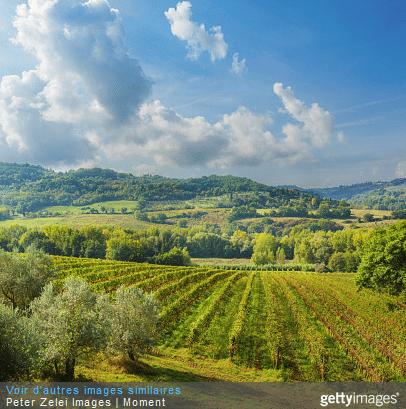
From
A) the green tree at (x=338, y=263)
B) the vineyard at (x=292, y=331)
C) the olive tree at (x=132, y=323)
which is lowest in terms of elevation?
the green tree at (x=338, y=263)

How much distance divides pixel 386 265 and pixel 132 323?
34191mm

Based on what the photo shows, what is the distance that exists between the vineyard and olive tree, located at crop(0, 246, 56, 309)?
12677 millimetres

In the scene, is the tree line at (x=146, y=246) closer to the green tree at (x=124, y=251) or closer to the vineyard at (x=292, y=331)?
the green tree at (x=124, y=251)

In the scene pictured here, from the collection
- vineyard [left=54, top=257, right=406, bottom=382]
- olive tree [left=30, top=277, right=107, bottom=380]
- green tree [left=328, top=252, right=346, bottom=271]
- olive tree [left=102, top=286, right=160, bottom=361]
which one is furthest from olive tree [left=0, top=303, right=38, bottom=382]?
green tree [left=328, top=252, right=346, bottom=271]

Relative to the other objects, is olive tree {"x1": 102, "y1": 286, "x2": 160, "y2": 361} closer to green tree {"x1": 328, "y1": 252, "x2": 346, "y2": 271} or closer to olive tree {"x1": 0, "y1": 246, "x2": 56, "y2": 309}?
olive tree {"x1": 0, "y1": 246, "x2": 56, "y2": 309}

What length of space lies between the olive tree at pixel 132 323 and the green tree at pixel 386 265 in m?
31.6

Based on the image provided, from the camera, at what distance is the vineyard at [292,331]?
20.8m

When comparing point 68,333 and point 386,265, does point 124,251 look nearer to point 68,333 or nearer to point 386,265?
point 386,265

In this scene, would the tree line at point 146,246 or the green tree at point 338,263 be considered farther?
the tree line at point 146,246

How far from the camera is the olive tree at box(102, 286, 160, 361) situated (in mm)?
18380

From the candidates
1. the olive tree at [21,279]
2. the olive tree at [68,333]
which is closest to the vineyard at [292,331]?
the olive tree at [68,333]

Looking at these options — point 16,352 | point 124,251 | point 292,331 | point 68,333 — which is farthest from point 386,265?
point 124,251

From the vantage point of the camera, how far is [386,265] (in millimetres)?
34406

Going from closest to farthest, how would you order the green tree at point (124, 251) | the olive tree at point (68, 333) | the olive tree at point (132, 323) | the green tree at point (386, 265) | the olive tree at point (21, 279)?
the olive tree at point (68, 333), the olive tree at point (132, 323), the olive tree at point (21, 279), the green tree at point (386, 265), the green tree at point (124, 251)
